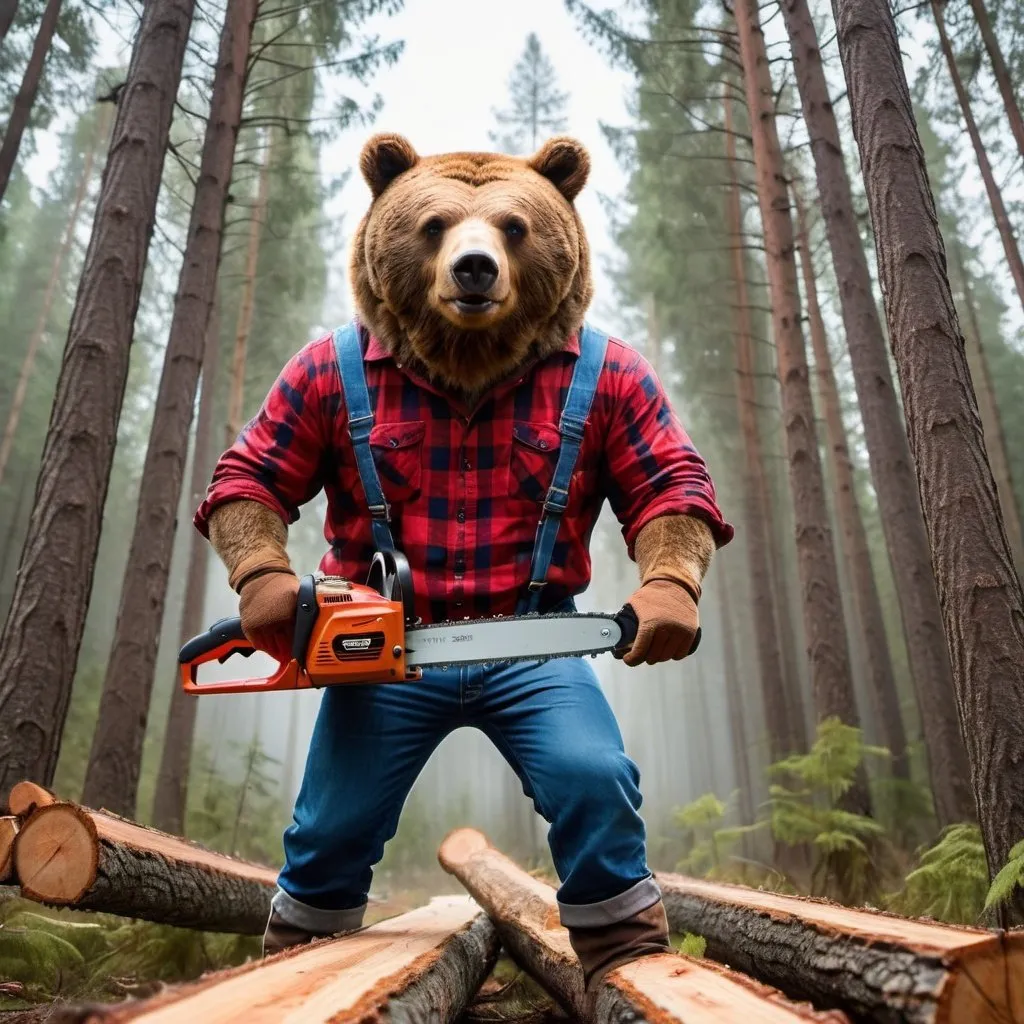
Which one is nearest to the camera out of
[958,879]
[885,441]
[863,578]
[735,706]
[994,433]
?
[958,879]

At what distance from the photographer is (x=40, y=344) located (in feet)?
65.2

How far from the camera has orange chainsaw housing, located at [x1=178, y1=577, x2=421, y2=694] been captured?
2191 mm

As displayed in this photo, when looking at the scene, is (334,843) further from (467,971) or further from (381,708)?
(467,971)

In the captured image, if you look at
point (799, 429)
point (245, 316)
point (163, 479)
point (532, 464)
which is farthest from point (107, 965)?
point (245, 316)

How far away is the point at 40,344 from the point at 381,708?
20.8 metres

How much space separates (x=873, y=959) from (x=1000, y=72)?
1238 centimetres

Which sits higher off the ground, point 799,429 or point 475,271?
point 799,429

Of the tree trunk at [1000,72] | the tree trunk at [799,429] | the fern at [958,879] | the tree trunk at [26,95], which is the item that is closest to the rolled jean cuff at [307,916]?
the fern at [958,879]

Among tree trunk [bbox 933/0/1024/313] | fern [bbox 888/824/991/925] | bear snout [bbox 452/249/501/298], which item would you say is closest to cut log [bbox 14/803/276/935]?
bear snout [bbox 452/249/501/298]

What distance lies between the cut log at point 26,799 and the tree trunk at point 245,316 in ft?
27.6

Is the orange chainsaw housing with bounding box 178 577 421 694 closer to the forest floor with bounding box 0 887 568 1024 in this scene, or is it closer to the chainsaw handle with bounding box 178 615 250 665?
the chainsaw handle with bounding box 178 615 250 665

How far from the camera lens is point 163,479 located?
23.5ft

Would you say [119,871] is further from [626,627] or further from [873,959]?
[873,959]

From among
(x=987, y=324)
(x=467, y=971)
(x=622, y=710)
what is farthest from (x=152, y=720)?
(x=622, y=710)
